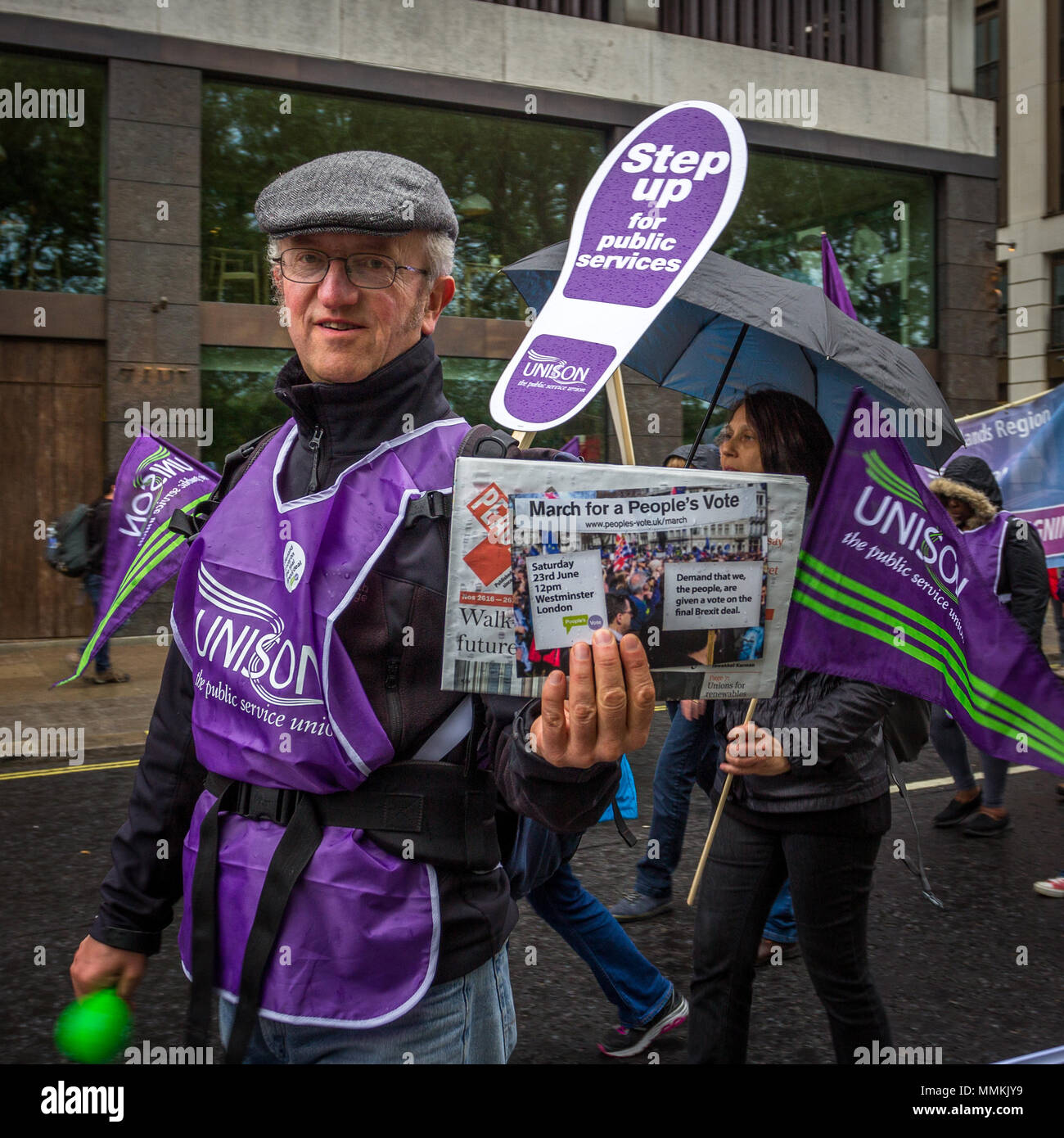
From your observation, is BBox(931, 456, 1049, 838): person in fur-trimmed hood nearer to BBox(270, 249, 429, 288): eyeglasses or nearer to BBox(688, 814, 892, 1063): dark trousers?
BBox(688, 814, 892, 1063): dark trousers

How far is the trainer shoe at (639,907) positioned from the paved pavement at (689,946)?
0.04m

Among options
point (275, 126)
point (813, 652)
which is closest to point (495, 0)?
point (275, 126)

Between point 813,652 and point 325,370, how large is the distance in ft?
4.39

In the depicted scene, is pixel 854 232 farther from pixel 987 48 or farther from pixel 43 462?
pixel 987 48

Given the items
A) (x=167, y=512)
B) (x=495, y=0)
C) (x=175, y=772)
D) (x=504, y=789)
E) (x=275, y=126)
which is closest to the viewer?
(x=504, y=789)

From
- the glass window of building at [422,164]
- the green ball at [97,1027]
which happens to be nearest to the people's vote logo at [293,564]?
the green ball at [97,1027]

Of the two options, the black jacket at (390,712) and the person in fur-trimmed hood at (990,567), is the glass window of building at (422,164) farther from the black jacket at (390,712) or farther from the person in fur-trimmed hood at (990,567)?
the black jacket at (390,712)

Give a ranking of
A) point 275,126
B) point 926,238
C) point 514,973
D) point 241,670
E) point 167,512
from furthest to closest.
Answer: point 926,238
point 275,126
point 514,973
point 167,512
point 241,670

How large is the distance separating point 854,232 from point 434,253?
15689mm

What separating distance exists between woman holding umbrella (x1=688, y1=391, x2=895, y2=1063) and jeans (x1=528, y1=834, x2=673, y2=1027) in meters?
0.62

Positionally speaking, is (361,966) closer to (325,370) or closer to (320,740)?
(320,740)

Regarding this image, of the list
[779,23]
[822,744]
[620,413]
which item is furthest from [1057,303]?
[822,744]

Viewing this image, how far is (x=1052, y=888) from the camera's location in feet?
16.9
